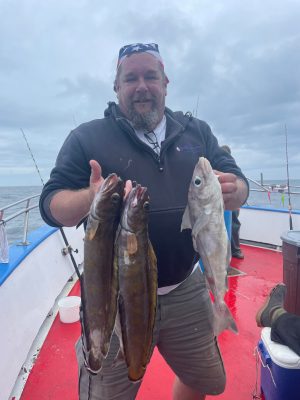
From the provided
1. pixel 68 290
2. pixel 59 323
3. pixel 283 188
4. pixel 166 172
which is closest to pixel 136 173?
pixel 166 172

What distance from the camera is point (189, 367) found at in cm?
242

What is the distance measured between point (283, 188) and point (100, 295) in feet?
26.3

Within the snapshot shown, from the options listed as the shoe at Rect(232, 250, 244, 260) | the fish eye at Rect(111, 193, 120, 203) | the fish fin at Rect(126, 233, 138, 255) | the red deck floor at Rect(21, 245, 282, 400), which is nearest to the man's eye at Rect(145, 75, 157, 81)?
the fish eye at Rect(111, 193, 120, 203)

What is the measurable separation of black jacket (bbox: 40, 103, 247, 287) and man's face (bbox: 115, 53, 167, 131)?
0.13 m

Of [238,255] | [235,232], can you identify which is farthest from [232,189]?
[238,255]

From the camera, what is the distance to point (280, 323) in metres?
2.52

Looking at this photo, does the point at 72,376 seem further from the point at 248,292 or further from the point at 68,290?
the point at 248,292

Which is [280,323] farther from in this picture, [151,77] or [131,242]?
[151,77]

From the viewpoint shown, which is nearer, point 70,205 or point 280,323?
point 70,205

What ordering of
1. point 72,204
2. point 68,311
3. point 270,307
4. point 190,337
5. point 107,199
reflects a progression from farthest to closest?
1. point 68,311
2. point 270,307
3. point 190,337
4. point 72,204
5. point 107,199

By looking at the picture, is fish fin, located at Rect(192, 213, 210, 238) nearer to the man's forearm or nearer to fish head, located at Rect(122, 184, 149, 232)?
fish head, located at Rect(122, 184, 149, 232)

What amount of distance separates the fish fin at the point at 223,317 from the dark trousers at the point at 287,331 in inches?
28.6

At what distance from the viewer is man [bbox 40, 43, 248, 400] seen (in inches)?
82.5

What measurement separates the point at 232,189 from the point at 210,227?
28cm
